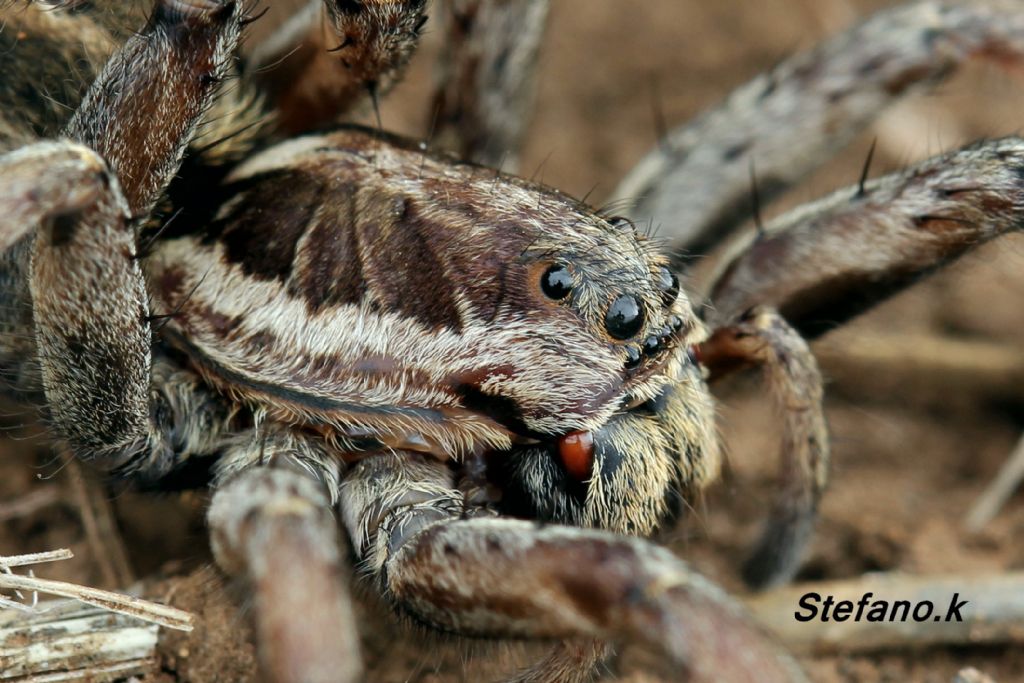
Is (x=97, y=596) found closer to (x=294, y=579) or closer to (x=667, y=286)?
(x=294, y=579)

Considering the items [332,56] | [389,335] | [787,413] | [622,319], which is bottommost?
[787,413]

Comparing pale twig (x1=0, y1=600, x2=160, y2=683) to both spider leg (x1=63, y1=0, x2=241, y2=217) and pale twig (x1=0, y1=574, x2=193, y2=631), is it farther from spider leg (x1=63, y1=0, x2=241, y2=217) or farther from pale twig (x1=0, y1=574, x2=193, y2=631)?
spider leg (x1=63, y1=0, x2=241, y2=217)

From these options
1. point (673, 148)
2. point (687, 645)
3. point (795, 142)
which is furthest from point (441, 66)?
point (687, 645)

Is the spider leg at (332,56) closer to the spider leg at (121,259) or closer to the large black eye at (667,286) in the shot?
the spider leg at (121,259)

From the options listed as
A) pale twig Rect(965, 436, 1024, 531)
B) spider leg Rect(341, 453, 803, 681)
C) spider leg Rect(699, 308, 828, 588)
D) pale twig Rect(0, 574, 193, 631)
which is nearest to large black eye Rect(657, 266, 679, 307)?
spider leg Rect(699, 308, 828, 588)

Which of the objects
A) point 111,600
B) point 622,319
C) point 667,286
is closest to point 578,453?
point 622,319

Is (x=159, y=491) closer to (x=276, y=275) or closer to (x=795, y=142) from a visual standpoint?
(x=276, y=275)
